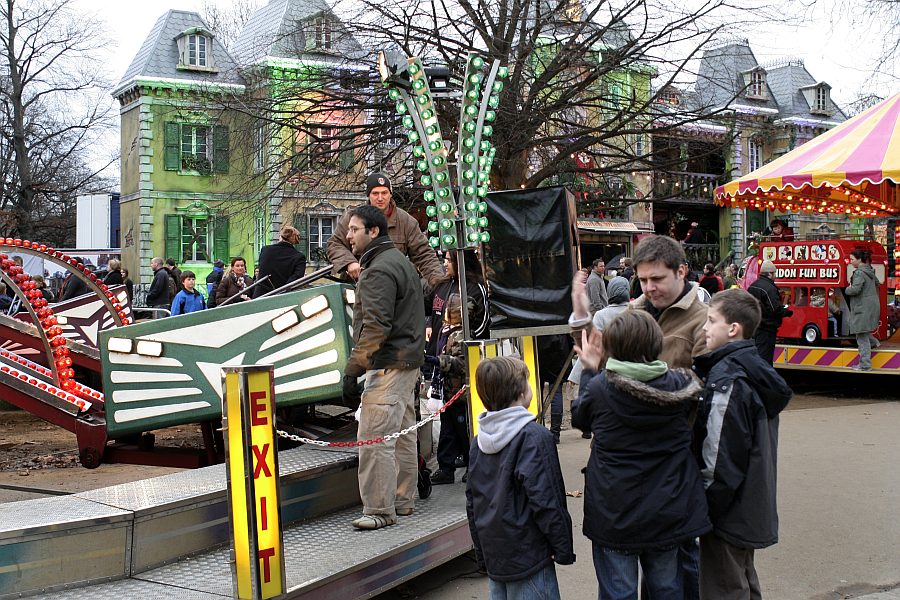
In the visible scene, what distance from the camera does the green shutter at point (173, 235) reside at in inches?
1399

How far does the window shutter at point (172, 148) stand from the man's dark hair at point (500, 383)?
110 ft

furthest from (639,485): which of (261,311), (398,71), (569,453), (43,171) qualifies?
(43,171)

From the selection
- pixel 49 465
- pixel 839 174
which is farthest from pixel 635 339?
pixel 839 174

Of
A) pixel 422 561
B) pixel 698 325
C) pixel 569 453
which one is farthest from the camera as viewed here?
pixel 569 453

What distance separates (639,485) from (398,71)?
4122 millimetres

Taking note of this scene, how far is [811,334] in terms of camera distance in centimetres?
1406

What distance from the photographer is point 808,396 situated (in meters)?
13.6

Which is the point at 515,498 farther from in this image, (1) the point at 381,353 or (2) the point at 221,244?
(2) the point at 221,244

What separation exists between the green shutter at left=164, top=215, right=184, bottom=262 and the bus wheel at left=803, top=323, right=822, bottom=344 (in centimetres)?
2667

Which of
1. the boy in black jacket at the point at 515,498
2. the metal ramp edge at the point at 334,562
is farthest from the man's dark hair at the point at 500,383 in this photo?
the metal ramp edge at the point at 334,562

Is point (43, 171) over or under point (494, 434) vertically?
over

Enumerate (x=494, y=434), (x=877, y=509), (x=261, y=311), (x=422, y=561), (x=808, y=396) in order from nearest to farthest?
(x=494, y=434) < (x=422, y=561) < (x=261, y=311) < (x=877, y=509) < (x=808, y=396)

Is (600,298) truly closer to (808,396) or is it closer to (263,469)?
(808,396)

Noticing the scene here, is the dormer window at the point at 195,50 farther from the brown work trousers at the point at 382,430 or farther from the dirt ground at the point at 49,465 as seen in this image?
the brown work trousers at the point at 382,430
